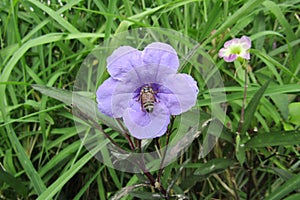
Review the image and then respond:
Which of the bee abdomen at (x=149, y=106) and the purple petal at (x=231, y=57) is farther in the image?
the purple petal at (x=231, y=57)

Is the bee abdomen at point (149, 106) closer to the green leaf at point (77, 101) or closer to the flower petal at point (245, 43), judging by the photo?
the green leaf at point (77, 101)

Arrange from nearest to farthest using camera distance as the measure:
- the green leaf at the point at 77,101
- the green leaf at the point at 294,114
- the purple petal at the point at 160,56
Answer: the purple petal at the point at 160,56, the green leaf at the point at 77,101, the green leaf at the point at 294,114

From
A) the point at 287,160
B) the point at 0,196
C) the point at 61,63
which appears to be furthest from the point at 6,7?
the point at 287,160

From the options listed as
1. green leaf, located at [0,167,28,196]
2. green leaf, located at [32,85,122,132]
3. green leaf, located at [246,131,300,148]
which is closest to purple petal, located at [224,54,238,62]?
green leaf, located at [246,131,300,148]

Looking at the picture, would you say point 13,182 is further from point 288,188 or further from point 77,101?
point 288,188

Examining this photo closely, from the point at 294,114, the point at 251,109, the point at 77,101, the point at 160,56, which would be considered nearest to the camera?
the point at 160,56

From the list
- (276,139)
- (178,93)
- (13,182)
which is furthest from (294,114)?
(13,182)

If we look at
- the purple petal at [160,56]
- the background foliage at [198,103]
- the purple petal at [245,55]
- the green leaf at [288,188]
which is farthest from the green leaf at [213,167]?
the purple petal at [160,56]
